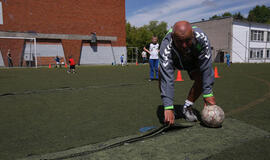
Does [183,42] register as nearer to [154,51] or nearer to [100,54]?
[154,51]

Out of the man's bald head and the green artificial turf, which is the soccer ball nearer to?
the green artificial turf

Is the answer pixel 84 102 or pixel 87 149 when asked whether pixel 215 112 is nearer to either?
pixel 87 149

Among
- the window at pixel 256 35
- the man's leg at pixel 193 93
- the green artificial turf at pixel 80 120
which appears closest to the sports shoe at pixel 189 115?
the man's leg at pixel 193 93

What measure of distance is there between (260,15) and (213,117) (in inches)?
3729

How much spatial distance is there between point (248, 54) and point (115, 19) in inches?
1090

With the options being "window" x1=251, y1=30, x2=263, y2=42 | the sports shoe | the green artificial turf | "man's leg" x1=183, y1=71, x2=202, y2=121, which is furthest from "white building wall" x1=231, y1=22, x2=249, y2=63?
the sports shoe

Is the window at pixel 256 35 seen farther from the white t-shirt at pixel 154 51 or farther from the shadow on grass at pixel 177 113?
the shadow on grass at pixel 177 113

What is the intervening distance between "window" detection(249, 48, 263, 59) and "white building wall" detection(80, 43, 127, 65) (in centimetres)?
2652

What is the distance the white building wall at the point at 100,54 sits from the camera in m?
31.7

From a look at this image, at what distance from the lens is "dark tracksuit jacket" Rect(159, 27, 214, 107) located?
2.74 meters

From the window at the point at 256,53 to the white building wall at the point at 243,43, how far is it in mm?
458

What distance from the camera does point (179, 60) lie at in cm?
293

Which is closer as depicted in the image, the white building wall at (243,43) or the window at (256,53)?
the white building wall at (243,43)

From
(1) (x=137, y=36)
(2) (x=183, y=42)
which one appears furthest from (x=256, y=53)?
(2) (x=183, y=42)
